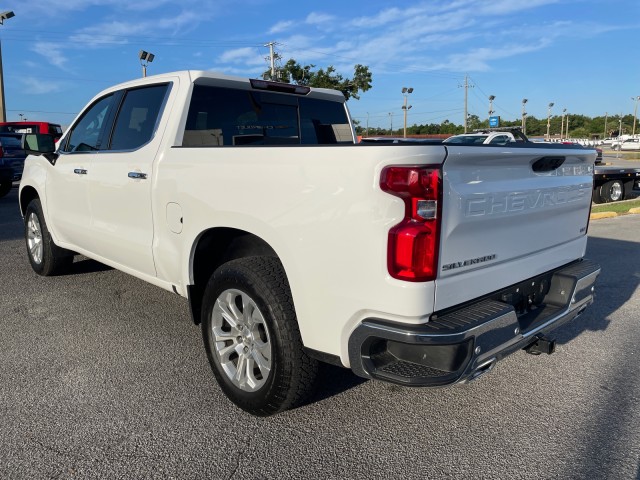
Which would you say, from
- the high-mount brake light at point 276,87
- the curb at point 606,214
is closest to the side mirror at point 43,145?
the high-mount brake light at point 276,87

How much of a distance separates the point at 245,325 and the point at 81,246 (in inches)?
100

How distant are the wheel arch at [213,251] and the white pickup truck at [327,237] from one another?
13 millimetres

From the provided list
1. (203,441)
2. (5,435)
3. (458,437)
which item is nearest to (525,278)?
(458,437)

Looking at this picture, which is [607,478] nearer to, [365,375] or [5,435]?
[365,375]

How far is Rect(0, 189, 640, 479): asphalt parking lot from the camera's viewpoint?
8.45ft

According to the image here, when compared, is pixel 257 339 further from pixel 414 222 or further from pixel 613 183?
pixel 613 183

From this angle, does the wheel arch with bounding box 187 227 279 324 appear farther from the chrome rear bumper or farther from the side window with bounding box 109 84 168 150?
the side window with bounding box 109 84 168 150

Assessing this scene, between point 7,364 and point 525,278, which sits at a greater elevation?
point 525,278

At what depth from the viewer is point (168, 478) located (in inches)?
97.3

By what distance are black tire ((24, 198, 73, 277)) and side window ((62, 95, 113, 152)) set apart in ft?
3.33

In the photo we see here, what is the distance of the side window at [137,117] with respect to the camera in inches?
154

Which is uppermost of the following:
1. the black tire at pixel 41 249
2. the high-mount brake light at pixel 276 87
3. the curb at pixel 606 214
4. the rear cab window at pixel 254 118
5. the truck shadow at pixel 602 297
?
the high-mount brake light at pixel 276 87

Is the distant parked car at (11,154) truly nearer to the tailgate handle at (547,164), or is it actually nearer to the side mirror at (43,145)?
the side mirror at (43,145)

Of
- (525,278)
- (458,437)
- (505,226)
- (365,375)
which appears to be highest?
(505,226)
